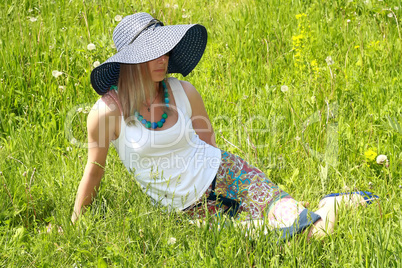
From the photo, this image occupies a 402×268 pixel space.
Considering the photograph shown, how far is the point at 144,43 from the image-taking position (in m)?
2.69

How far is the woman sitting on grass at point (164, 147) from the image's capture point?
8.94 feet

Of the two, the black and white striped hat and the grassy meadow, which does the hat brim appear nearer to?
the black and white striped hat

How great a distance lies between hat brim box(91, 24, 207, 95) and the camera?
2627mm

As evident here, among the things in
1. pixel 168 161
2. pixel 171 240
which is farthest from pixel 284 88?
pixel 171 240

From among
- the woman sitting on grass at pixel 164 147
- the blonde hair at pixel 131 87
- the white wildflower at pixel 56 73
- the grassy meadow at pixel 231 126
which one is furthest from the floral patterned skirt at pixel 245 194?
the white wildflower at pixel 56 73

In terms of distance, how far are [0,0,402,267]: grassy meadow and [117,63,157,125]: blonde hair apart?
37 centimetres

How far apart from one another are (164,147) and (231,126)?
3.32 feet

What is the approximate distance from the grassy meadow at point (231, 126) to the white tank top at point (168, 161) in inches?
4.3

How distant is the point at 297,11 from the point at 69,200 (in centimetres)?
285

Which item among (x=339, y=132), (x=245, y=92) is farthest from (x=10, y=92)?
(x=339, y=132)

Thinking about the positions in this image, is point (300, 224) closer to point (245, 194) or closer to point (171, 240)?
point (245, 194)

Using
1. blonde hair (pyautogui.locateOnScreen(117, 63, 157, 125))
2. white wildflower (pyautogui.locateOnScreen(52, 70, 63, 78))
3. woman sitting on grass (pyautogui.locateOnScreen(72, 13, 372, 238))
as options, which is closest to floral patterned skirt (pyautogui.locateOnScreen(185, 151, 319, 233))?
woman sitting on grass (pyautogui.locateOnScreen(72, 13, 372, 238))

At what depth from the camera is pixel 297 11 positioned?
15.9 feet

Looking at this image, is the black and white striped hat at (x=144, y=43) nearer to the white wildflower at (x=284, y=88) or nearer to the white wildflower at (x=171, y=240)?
the white wildflower at (x=171, y=240)
